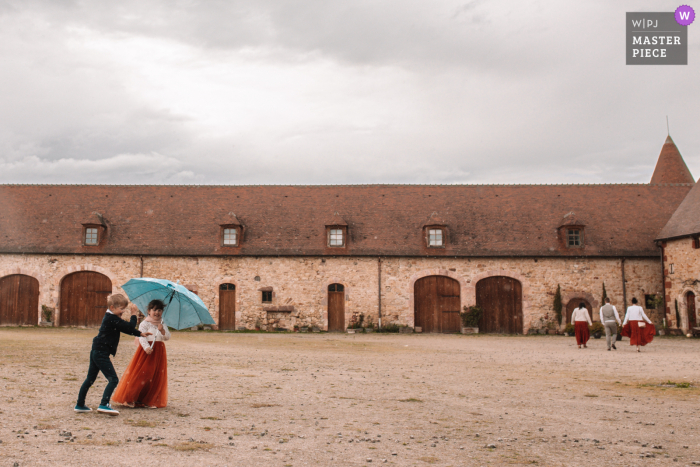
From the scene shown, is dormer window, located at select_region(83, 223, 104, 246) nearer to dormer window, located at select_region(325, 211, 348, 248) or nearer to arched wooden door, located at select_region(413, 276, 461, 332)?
dormer window, located at select_region(325, 211, 348, 248)

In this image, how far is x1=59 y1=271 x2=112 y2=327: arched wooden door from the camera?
25297 millimetres

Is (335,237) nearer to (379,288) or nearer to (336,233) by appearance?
(336,233)

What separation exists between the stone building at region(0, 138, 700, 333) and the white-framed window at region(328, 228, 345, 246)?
45mm

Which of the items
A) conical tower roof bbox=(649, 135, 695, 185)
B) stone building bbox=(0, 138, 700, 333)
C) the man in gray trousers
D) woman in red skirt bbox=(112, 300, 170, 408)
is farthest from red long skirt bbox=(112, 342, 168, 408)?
conical tower roof bbox=(649, 135, 695, 185)

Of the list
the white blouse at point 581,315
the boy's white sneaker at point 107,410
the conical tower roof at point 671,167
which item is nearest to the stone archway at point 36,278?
the boy's white sneaker at point 107,410

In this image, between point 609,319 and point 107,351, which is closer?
point 107,351

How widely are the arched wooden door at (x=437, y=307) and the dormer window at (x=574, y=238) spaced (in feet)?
17.5

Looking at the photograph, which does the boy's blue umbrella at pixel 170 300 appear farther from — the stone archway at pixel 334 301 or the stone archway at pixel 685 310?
the stone archway at pixel 685 310

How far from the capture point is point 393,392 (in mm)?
8609

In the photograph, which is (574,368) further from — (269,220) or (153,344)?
(269,220)

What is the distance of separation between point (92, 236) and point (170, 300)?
20721 millimetres

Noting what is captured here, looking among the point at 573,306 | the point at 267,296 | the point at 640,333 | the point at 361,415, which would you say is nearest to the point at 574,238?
the point at 573,306

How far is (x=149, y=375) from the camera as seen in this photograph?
7.05m

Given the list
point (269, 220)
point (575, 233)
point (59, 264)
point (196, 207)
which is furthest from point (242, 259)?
point (575, 233)
